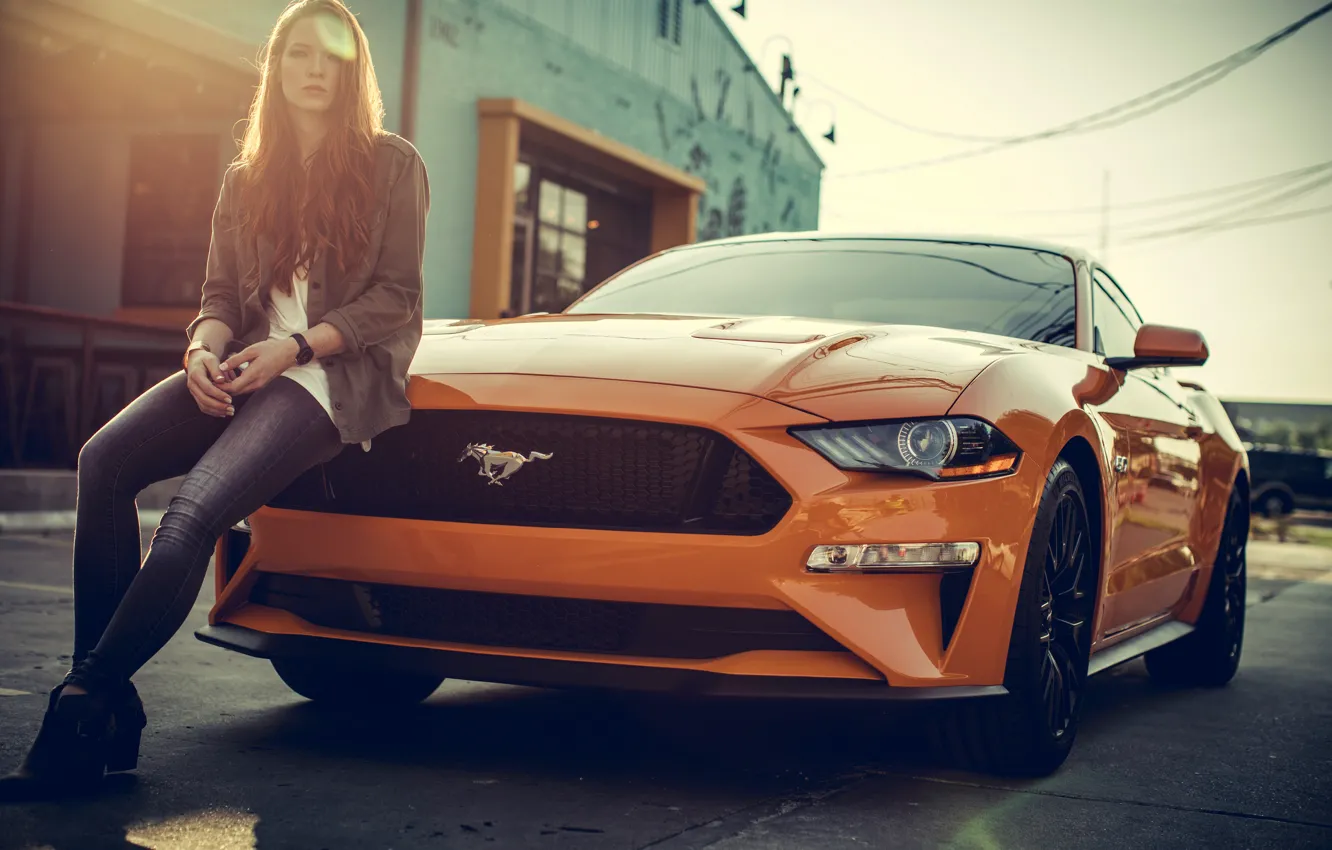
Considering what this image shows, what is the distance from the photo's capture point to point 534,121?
44.8 ft

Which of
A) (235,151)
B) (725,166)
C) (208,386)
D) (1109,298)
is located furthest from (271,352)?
(725,166)

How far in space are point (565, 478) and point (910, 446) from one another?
70cm

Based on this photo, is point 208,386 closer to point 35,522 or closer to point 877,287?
point 877,287

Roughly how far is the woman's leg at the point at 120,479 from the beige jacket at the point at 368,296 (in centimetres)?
24

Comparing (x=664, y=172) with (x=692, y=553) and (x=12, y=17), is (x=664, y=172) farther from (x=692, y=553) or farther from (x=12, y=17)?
(x=692, y=553)

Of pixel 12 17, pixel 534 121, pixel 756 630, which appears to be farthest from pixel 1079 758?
pixel 534 121

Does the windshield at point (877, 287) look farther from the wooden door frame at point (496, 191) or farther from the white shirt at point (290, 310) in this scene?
the wooden door frame at point (496, 191)

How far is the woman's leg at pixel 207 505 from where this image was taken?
2807 mm

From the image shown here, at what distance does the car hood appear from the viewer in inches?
121

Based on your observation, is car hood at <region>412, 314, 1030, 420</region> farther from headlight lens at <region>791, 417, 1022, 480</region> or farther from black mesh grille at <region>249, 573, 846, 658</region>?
black mesh grille at <region>249, 573, 846, 658</region>

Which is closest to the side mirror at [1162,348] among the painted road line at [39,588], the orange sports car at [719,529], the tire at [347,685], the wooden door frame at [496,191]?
the orange sports car at [719,529]

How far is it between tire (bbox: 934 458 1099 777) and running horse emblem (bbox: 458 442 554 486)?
0.97m

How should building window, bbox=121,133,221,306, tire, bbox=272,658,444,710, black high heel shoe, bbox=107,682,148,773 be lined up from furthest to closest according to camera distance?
1. building window, bbox=121,133,221,306
2. tire, bbox=272,658,444,710
3. black high heel shoe, bbox=107,682,148,773

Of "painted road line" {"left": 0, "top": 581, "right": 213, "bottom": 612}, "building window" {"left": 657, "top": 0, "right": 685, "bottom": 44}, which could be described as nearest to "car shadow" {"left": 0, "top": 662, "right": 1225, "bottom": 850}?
"painted road line" {"left": 0, "top": 581, "right": 213, "bottom": 612}
